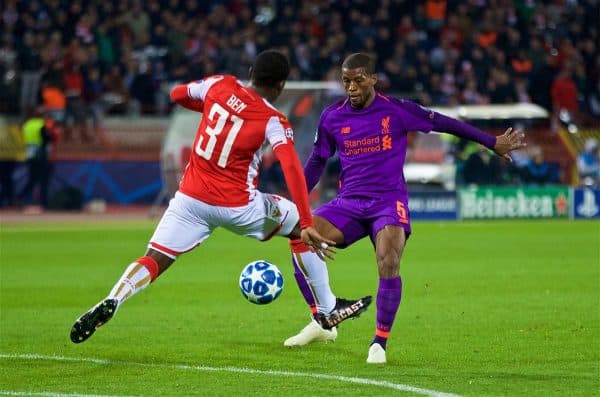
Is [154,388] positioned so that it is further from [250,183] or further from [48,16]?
[48,16]

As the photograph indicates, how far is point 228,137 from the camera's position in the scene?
331 inches

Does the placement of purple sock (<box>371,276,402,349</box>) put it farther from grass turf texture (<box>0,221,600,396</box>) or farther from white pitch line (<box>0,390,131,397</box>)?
white pitch line (<box>0,390,131,397</box>)

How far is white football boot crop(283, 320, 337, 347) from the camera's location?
373 inches

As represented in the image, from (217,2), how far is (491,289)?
697 inches

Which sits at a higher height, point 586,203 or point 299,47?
point 299,47

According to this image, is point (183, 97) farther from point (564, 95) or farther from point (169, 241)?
point (564, 95)

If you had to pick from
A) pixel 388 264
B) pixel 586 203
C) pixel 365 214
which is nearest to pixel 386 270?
pixel 388 264

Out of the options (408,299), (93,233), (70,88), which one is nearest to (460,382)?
(408,299)

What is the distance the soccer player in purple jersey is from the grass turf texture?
0.82 meters

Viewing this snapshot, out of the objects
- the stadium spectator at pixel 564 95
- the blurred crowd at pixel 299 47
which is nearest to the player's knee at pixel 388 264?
the blurred crowd at pixel 299 47

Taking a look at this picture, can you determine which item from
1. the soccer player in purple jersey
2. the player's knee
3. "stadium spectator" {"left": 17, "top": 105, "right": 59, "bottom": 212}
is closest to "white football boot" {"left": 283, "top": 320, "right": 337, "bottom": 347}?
the soccer player in purple jersey

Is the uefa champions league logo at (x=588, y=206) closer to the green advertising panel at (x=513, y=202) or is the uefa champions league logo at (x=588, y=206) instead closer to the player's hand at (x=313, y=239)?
the green advertising panel at (x=513, y=202)

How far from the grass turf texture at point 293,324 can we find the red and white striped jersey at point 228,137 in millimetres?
1210

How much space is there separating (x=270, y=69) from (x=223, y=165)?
2.40 feet
